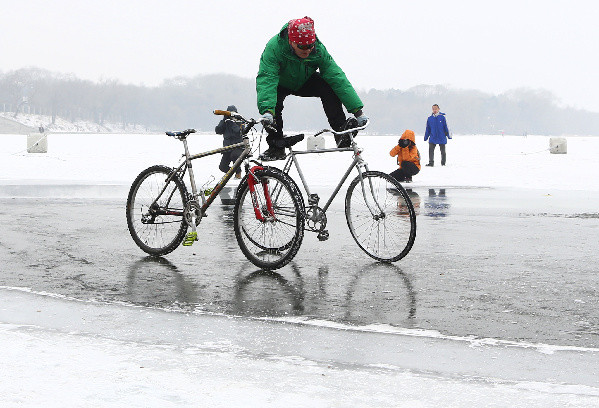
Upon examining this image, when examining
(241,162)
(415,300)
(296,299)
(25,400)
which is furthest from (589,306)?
(25,400)

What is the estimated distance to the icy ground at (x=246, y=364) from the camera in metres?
3.30

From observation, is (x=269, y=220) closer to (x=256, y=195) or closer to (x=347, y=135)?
(x=256, y=195)

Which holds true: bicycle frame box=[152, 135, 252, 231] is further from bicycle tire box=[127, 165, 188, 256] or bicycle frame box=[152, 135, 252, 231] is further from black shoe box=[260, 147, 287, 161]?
black shoe box=[260, 147, 287, 161]

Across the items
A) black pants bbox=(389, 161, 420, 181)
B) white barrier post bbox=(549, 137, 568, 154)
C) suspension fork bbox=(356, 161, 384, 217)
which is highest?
white barrier post bbox=(549, 137, 568, 154)

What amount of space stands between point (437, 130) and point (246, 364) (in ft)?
71.1

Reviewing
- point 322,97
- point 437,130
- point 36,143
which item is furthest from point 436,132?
point 322,97

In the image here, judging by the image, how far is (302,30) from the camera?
654cm

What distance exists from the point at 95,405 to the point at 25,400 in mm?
268

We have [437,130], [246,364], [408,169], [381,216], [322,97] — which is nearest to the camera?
[246,364]

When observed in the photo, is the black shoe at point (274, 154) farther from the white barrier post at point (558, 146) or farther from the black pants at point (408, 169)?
the white barrier post at point (558, 146)

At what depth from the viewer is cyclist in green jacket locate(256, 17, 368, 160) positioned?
6629 mm

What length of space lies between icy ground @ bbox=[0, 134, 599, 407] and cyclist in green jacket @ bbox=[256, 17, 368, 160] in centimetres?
226

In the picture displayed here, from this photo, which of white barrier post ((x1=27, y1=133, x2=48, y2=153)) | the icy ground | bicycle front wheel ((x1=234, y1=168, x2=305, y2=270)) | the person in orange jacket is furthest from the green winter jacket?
white barrier post ((x1=27, y1=133, x2=48, y2=153))

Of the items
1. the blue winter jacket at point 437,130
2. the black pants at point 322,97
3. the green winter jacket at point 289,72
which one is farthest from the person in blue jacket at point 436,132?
the green winter jacket at point 289,72
